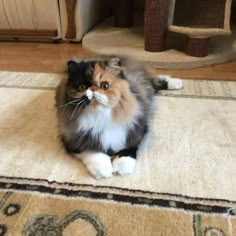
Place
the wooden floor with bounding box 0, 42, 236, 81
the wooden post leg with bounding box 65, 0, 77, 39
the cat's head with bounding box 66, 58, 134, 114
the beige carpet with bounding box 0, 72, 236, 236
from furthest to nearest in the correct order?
the wooden post leg with bounding box 65, 0, 77, 39
the wooden floor with bounding box 0, 42, 236, 81
the cat's head with bounding box 66, 58, 134, 114
the beige carpet with bounding box 0, 72, 236, 236

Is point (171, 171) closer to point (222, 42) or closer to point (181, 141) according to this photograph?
point (181, 141)

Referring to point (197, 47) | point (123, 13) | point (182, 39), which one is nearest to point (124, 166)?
point (197, 47)

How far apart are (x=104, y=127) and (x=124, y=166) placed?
16 cm

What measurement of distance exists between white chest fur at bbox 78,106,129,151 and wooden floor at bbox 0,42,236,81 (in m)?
0.95

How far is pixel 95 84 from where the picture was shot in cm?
99

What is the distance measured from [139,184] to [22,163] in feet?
1.56

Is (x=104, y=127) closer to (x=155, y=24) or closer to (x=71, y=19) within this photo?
(x=155, y=24)

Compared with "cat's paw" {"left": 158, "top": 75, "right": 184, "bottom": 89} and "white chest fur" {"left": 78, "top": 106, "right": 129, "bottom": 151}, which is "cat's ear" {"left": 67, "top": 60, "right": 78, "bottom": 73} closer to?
"white chest fur" {"left": 78, "top": 106, "right": 129, "bottom": 151}

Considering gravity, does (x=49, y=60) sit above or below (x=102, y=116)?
below

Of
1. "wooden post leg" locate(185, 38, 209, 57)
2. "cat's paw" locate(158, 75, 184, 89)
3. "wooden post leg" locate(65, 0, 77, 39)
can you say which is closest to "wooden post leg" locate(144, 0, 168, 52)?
"wooden post leg" locate(185, 38, 209, 57)

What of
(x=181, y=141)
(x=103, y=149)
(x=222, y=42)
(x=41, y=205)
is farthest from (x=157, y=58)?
(x=41, y=205)

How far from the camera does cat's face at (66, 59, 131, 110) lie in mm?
986

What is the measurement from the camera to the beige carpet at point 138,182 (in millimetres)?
887

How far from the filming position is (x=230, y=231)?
0.85 meters
